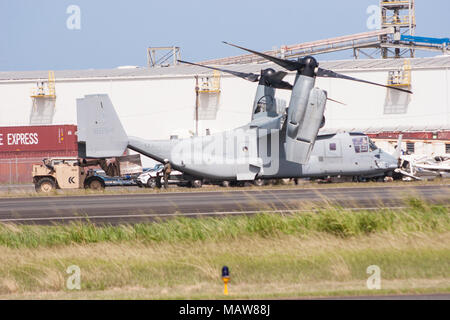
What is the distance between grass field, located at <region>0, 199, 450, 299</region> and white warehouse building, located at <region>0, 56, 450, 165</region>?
4597 centimetres

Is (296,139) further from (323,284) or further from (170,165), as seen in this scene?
(323,284)

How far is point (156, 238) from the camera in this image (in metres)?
16.6

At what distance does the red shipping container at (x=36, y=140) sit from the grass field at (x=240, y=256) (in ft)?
138

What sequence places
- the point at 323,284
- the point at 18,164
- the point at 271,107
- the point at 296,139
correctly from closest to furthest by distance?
the point at 323,284, the point at 296,139, the point at 271,107, the point at 18,164

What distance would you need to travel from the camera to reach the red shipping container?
59.9 m

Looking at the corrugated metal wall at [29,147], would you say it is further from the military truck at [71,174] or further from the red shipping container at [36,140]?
the military truck at [71,174]

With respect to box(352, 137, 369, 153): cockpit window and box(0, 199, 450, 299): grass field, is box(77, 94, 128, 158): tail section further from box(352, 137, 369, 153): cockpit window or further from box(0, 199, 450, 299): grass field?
box(0, 199, 450, 299): grass field

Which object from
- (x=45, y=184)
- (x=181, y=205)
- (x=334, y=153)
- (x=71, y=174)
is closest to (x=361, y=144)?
(x=334, y=153)

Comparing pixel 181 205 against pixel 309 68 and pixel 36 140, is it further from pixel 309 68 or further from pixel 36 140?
pixel 36 140

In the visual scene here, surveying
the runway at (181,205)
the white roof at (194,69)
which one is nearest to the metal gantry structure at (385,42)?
the white roof at (194,69)

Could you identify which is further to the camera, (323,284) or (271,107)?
(271,107)

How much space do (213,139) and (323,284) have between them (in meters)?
23.6
